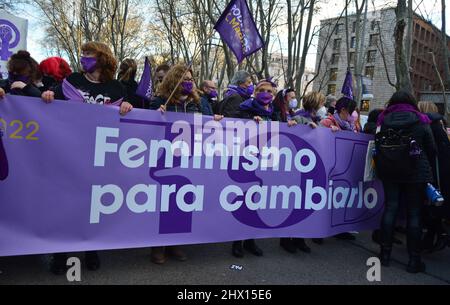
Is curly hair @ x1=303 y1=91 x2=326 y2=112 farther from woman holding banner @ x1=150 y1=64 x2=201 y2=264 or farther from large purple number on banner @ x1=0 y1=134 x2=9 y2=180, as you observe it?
large purple number on banner @ x1=0 y1=134 x2=9 y2=180

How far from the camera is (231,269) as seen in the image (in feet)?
12.9

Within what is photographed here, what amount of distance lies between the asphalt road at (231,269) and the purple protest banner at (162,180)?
0.81 feet

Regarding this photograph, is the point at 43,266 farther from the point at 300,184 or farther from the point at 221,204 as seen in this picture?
the point at 300,184

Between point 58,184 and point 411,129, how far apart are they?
3351 millimetres

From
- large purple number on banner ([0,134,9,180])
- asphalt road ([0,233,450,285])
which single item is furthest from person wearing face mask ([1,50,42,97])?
asphalt road ([0,233,450,285])

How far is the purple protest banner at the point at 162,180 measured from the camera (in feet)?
11.0

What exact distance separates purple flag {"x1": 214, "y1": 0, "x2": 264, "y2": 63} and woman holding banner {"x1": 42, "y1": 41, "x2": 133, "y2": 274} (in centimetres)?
144

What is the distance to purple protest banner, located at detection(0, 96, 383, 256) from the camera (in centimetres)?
335

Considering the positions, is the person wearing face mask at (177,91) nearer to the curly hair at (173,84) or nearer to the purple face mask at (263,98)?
the curly hair at (173,84)

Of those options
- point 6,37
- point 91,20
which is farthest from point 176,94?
point 91,20

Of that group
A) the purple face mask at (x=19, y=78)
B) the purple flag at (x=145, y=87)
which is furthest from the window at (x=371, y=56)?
the purple face mask at (x=19, y=78)

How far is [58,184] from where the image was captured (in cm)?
343

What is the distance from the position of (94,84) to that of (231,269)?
7.03 feet
